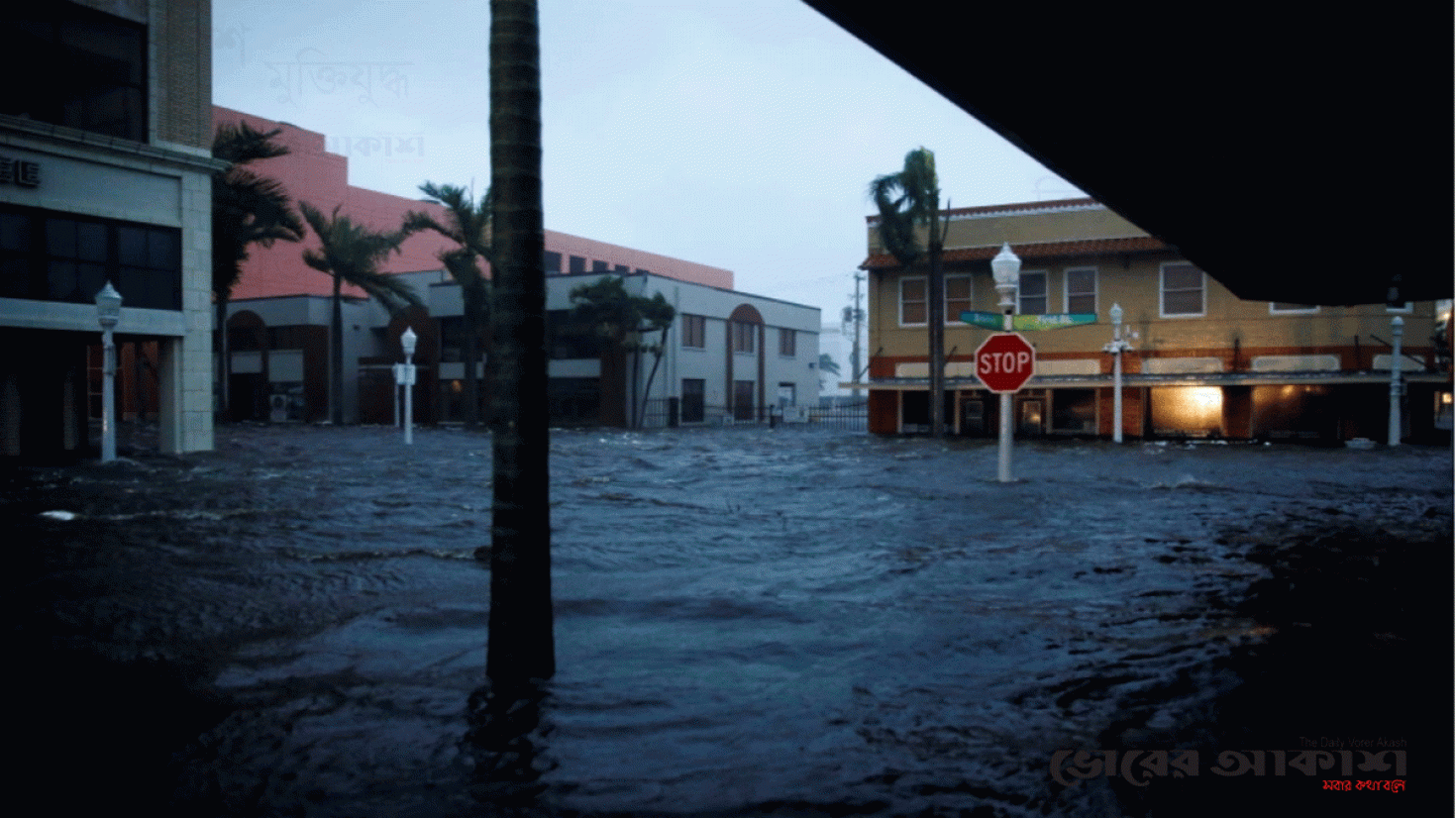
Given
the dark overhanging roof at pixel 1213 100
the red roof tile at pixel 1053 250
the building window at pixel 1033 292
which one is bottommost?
the dark overhanging roof at pixel 1213 100

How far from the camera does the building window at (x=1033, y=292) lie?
3362cm

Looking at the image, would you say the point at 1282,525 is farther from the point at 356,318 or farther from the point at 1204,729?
the point at 356,318

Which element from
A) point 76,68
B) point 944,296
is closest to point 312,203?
point 944,296

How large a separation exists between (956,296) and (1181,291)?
732cm

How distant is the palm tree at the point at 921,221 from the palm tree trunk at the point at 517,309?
97.2ft

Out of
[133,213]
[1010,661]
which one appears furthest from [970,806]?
[133,213]

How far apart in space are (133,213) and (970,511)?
57.7 feet

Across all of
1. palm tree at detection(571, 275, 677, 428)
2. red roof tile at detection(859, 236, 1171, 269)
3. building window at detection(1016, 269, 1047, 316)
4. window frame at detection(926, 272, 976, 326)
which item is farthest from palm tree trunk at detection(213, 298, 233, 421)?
building window at detection(1016, 269, 1047, 316)

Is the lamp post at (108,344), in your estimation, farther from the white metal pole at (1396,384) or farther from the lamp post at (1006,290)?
the white metal pole at (1396,384)

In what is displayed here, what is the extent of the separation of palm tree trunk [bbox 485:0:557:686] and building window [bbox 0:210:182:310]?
18.0 metres

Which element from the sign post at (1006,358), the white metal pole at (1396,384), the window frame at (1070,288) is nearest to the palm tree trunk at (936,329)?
the window frame at (1070,288)

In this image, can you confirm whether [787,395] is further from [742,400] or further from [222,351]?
[222,351]

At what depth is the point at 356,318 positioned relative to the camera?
56188 mm

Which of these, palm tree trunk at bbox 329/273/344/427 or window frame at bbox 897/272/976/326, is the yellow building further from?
palm tree trunk at bbox 329/273/344/427
